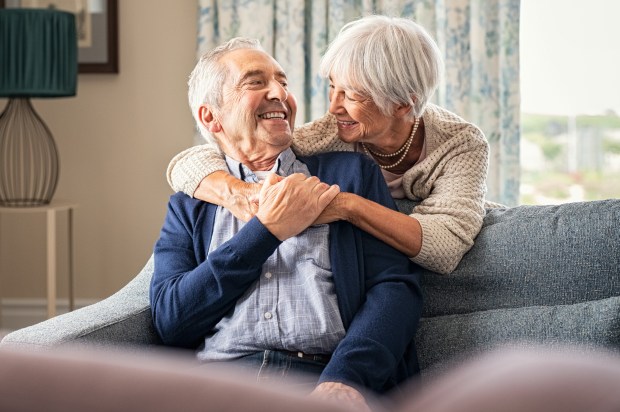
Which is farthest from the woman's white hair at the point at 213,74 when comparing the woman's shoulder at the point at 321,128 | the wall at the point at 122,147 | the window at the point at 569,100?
the window at the point at 569,100

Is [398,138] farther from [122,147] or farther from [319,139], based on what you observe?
[122,147]

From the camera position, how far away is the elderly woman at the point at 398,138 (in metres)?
1.94

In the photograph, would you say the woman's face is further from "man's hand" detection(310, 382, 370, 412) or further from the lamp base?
the lamp base

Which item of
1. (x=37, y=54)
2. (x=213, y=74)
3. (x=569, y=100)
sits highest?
(x=37, y=54)

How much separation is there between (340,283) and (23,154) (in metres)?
2.63

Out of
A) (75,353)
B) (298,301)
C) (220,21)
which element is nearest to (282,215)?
(298,301)

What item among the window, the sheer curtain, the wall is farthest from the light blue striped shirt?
the window

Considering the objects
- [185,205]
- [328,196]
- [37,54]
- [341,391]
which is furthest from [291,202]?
[37,54]

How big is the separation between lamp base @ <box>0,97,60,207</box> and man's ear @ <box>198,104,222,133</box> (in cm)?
179

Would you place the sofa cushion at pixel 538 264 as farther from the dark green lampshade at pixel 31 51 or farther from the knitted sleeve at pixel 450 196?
the dark green lampshade at pixel 31 51

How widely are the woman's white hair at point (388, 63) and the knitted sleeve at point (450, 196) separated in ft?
0.50

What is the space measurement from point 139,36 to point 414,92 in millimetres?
2221

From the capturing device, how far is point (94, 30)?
396 centimetres

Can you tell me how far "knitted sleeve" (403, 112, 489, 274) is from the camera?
6.15ft
